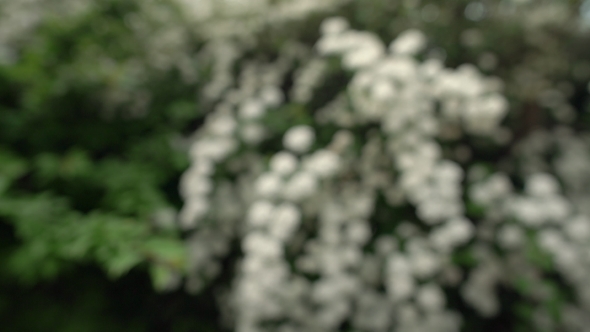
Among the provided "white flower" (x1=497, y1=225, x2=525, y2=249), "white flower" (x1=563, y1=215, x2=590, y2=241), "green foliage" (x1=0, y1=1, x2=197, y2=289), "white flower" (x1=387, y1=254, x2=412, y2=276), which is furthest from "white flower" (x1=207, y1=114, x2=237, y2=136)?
"white flower" (x1=563, y1=215, x2=590, y2=241)

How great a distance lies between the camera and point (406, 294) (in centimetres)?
171

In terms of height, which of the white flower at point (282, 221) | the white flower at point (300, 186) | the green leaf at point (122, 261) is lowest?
the white flower at point (282, 221)

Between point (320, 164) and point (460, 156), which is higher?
point (320, 164)

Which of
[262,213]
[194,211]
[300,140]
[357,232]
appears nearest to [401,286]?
[357,232]

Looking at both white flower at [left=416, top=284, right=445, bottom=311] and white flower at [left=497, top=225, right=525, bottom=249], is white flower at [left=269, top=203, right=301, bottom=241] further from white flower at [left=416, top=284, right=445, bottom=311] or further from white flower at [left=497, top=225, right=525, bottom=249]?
white flower at [left=497, top=225, right=525, bottom=249]

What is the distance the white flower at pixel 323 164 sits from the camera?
5.57 feet

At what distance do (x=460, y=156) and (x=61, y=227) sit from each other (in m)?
2.34

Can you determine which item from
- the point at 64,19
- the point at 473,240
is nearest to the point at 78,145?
the point at 64,19

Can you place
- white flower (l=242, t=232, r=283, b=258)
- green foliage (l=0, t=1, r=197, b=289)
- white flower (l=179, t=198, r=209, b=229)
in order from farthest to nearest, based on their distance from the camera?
white flower (l=179, t=198, r=209, b=229), white flower (l=242, t=232, r=283, b=258), green foliage (l=0, t=1, r=197, b=289)

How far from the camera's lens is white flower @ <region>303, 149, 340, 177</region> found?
1.70 meters

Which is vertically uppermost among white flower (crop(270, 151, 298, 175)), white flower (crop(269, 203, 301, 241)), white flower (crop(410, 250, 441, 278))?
white flower (crop(270, 151, 298, 175))

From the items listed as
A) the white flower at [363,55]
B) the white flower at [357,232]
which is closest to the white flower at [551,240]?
the white flower at [357,232]

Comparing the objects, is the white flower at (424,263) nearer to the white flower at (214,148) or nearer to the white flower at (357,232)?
the white flower at (357,232)

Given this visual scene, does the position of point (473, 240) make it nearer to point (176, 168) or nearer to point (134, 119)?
point (176, 168)
